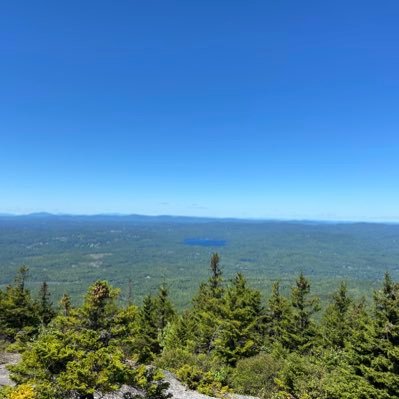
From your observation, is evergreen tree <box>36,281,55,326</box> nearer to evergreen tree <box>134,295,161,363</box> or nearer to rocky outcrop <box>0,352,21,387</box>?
evergreen tree <box>134,295,161,363</box>

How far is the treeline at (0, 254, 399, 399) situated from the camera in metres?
12.0

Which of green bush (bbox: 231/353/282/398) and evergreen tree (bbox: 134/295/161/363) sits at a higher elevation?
green bush (bbox: 231/353/282/398)

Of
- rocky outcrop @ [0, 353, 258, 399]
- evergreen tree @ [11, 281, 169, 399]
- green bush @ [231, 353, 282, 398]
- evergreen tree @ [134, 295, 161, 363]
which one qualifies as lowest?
evergreen tree @ [134, 295, 161, 363]

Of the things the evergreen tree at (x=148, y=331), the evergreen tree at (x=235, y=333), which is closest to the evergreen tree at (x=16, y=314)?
the evergreen tree at (x=148, y=331)

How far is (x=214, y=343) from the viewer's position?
30125 mm

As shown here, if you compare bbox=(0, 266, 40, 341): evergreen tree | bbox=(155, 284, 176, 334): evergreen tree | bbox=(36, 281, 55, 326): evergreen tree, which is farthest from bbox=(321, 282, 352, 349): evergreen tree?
bbox=(36, 281, 55, 326): evergreen tree

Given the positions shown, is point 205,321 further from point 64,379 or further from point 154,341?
point 64,379

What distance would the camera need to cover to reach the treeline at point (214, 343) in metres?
12.0

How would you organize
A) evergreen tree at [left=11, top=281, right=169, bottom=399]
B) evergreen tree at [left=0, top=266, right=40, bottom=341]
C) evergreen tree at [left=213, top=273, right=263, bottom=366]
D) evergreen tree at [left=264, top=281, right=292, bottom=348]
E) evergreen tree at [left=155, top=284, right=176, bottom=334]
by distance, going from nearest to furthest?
evergreen tree at [left=11, top=281, right=169, bottom=399] < evergreen tree at [left=213, top=273, right=263, bottom=366] < evergreen tree at [left=264, top=281, right=292, bottom=348] < evergreen tree at [left=0, top=266, right=40, bottom=341] < evergreen tree at [left=155, top=284, right=176, bottom=334]

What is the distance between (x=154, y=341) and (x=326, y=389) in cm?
2261

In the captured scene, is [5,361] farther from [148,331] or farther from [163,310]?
[163,310]

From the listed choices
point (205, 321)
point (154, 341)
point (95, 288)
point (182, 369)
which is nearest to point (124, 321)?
point (95, 288)

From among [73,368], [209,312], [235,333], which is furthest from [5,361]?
[209,312]

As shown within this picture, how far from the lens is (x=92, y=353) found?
38.5 feet
